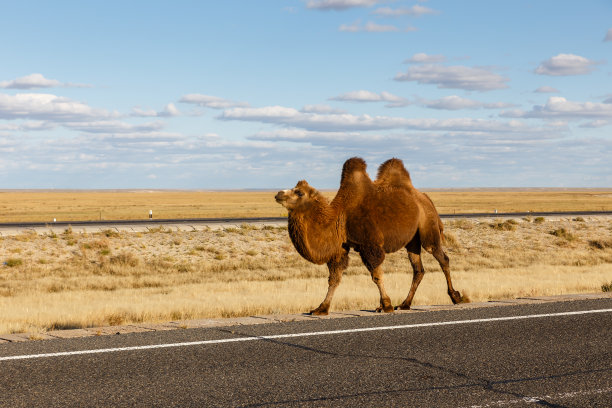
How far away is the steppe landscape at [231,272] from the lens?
13070 millimetres

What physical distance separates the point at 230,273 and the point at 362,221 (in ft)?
45.7

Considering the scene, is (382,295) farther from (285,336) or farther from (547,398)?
(547,398)

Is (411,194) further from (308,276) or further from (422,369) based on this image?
(308,276)

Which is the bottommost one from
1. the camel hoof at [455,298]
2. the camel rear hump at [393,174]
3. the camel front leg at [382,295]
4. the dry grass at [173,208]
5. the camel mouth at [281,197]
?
the camel hoof at [455,298]

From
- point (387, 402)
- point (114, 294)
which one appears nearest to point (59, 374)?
point (387, 402)

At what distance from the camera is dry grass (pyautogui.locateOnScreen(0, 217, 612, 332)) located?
1309 centimetres

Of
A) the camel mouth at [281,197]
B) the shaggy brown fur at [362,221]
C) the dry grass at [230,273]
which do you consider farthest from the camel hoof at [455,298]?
the camel mouth at [281,197]

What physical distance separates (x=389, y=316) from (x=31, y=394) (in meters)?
4.93

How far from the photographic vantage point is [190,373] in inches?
247

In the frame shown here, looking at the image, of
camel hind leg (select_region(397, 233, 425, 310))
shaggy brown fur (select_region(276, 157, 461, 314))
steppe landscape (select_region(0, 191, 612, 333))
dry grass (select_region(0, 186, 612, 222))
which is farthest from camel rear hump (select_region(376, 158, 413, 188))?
dry grass (select_region(0, 186, 612, 222))

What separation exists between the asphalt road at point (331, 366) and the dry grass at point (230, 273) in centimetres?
322

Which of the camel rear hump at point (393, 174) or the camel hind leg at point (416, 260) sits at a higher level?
the camel rear hump at point (393, 174)

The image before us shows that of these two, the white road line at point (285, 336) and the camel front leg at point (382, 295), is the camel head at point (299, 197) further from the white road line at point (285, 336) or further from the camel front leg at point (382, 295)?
the white road line at point (285, 336)

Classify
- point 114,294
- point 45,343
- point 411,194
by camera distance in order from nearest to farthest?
point 45,343
point 411,194
point 114,294
